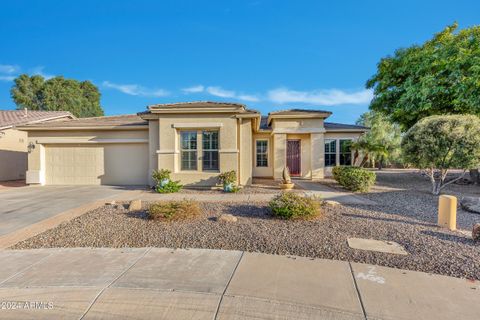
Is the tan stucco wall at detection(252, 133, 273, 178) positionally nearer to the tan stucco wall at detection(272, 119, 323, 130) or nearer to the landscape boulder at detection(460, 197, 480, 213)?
the tan stucco wall at detection(272, 119, 323, 130)

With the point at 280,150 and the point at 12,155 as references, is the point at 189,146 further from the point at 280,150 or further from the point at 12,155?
the point at 12,155

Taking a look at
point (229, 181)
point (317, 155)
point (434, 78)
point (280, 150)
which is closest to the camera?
point (229, 181)

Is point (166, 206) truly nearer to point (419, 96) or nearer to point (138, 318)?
point (138, 318)

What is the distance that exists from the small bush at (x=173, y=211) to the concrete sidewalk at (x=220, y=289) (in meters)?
1.74

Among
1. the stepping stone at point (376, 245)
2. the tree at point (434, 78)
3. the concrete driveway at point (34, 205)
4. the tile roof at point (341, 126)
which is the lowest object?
the stepping stone at point (376, 245)

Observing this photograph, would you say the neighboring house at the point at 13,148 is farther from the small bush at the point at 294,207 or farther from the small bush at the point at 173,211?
the small bush at the point at 294,207

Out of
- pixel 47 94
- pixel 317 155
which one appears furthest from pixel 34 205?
pixel 47 94

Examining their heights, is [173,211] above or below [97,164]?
below

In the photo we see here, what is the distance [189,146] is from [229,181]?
271cm

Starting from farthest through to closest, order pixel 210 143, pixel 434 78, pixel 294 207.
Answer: pixel 434 78 < pixel 210 143 < pixel 294 207

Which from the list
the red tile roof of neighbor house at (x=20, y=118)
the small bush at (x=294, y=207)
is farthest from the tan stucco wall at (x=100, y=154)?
the small bush at (x=294, y=207)

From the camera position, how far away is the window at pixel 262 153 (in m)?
16.0

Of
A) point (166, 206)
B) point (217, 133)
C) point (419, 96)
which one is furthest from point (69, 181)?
point (419, 96)

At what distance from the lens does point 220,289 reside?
3102 mm
